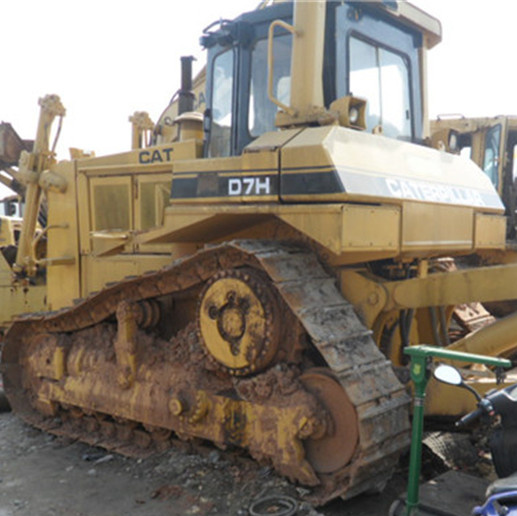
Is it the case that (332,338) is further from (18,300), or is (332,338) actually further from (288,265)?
(18,300)

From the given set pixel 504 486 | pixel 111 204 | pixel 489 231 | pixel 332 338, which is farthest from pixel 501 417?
pixel 111 204

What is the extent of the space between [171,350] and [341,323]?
4.83 ft

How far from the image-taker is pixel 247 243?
376 centimetres

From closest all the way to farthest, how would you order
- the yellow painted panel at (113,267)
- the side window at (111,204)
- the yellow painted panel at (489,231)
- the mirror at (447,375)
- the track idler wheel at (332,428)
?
1. the mirror at (447,375)
2. the track idler wheel at (332,428)
3. the yellow painted panel at (489,231)
4. the yellow painted panel at (113,267)
5. the side window at (111,204)

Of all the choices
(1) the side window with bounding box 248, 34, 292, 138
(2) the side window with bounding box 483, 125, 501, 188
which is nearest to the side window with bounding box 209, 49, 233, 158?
(1) the side window with bounding box 248, 34, 292, 138

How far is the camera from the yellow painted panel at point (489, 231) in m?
4.63

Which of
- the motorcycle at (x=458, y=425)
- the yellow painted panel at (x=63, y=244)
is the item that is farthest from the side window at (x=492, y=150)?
the motorcycle at (x=458, y=425)

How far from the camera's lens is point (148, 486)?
163 inches

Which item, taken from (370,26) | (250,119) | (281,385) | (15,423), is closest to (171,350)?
(281,385)

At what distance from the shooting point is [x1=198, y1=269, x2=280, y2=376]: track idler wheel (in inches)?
144

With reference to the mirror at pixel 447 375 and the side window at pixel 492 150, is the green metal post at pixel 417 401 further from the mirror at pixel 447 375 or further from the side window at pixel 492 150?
the side window at pixel 492 150

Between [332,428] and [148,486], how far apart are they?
1.44 m

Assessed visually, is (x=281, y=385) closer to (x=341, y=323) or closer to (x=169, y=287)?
(x=341, y=323)

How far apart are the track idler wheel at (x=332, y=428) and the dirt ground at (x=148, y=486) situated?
0.25 meters
